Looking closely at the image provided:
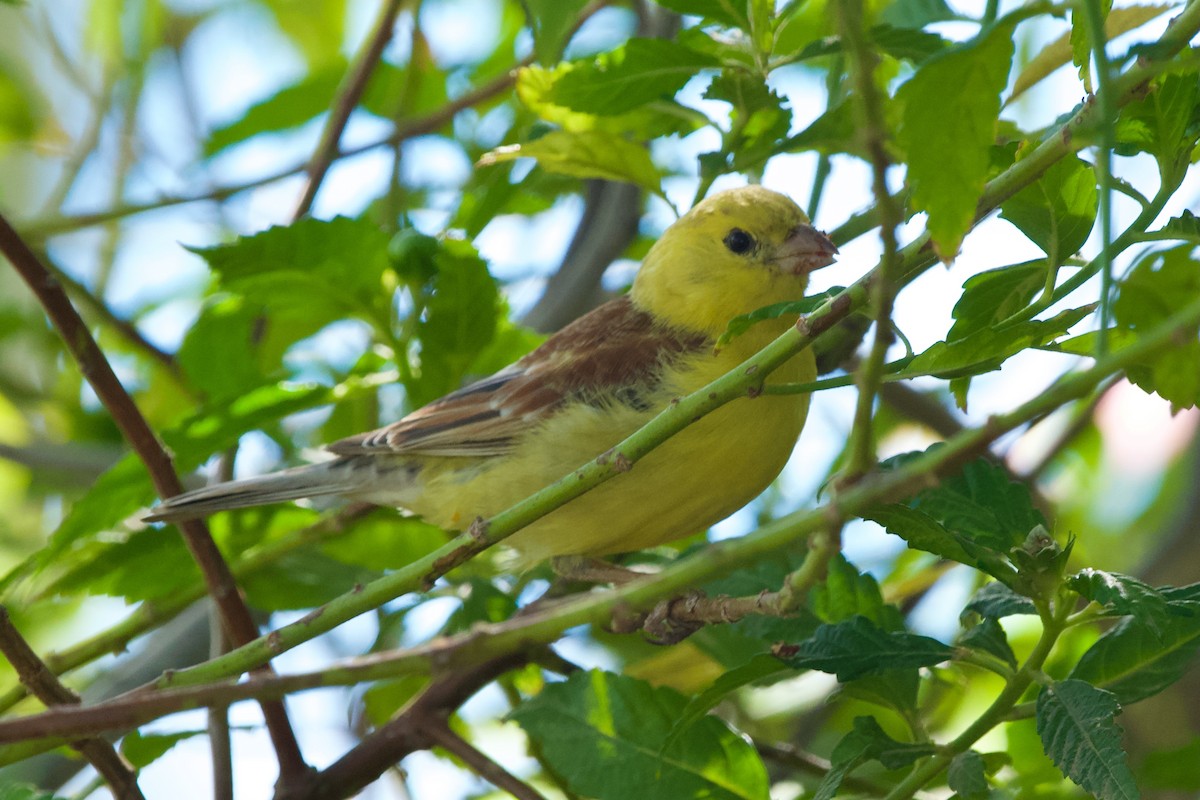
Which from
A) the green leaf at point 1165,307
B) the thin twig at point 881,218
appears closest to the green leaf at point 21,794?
the thin twig at point 881,218

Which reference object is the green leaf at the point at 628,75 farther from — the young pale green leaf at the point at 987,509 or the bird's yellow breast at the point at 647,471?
the young pale green leaf at the point at 987,509

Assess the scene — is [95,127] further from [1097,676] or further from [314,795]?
[1097,676]

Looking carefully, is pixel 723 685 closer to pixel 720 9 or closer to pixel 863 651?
pixel 863 651

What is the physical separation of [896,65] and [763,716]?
192cm

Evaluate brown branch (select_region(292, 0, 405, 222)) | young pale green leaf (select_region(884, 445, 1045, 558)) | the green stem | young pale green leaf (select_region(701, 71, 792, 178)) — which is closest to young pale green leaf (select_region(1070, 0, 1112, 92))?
young pale green leaf (select_region(884, 445, 1045, 558))

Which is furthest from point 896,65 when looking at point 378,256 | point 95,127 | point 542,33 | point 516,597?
point 95,127

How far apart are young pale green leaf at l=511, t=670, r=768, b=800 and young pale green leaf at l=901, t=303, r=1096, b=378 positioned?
3.06ft

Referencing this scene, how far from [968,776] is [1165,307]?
2.66 ft

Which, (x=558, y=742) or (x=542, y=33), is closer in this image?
(x=558, y=742)

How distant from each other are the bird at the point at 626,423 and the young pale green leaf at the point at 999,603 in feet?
3.29

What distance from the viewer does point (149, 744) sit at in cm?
282

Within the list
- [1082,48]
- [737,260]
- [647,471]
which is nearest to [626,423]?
[647,471]

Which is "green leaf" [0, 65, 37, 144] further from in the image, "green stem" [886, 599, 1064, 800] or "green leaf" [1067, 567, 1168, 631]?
"green leaf" [1067, 567, 1168, 631]

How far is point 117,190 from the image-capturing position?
5.25m
